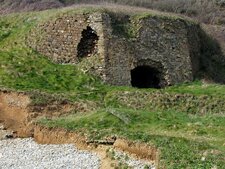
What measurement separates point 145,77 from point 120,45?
4038 millimetres

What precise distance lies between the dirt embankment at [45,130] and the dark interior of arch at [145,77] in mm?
9472

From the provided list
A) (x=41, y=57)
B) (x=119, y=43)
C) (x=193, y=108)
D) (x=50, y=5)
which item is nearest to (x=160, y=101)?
(x=193, y=108)

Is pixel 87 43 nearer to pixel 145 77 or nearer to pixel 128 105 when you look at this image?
pixel 145 77

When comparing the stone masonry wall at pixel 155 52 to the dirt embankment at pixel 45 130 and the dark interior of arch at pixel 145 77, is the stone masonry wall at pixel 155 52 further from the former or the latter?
the dirt embankment at pixel 45 130

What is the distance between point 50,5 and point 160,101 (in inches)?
725

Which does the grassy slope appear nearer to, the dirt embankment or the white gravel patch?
the dirt embankment

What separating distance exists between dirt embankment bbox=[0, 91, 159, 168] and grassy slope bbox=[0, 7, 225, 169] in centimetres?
38

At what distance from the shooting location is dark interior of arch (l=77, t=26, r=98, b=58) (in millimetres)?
38938

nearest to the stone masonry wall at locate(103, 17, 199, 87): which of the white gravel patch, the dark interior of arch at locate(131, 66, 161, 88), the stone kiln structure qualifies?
the stone kiln structure

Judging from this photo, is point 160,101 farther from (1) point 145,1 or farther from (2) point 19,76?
(1) point 145,1

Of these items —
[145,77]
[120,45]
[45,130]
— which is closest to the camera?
[45,130]

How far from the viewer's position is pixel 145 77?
41.6m

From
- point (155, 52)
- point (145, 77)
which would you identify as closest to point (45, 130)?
point (155, 52)

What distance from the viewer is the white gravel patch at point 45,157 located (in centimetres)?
2503
